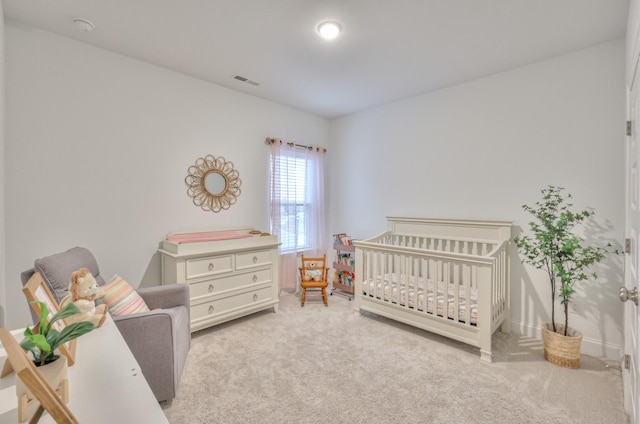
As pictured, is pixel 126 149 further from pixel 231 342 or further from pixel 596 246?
pixel 596 246

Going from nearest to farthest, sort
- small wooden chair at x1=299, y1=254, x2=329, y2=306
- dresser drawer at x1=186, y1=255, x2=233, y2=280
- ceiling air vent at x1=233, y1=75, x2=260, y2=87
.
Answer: dresser drawer at x1=186, y1=255, x2=233, y2=280
ceiling air vent at x1=233, y1=75, x2=260, y2=87
small wooden chair at x1=299, y1=254, x2=329, y2=306

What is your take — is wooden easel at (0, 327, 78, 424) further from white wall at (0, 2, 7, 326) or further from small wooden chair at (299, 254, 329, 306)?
small wooden chair at (299, 254, 329, 306)

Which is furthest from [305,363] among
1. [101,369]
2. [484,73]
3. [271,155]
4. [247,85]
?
[484,73]

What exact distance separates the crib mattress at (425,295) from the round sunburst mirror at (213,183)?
5.87 feet

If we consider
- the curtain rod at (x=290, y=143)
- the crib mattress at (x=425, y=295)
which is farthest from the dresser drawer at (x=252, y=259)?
the curtain rod at (x=290, y=143)

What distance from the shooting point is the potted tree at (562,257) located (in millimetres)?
2131

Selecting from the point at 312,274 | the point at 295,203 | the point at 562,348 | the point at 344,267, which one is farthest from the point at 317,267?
the point at 562,348

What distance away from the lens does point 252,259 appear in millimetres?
2979

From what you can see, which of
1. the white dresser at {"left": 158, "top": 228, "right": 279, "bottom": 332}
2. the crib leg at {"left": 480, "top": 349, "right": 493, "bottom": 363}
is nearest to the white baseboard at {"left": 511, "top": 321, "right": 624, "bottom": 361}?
the crib leg at {"left": 480, "top": 349, "right": 493, "bottom": 363}

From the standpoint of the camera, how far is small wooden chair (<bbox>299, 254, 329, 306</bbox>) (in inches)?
135

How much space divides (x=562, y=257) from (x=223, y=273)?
2.84 metres

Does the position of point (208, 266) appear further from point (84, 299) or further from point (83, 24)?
point (83, 24)

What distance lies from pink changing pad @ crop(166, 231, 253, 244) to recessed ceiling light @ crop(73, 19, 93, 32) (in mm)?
1743

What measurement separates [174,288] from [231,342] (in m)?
0.71
